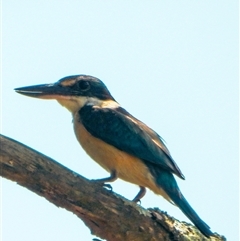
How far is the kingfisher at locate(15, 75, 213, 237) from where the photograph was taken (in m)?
8.36

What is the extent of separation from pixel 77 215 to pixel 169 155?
7.45 ft

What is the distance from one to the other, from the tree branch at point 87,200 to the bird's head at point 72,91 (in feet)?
8.01

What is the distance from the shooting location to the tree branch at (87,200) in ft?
20.6

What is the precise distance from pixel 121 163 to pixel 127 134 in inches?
19.0

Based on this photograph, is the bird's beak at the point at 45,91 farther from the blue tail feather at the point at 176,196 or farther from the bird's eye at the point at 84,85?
the blue tail feather at the point at 176,196

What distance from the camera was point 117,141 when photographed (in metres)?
8.67

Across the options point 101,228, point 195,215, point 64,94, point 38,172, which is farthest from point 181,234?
point 64,94

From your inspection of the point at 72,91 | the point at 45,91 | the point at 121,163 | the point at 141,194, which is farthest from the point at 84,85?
the point at 141,194

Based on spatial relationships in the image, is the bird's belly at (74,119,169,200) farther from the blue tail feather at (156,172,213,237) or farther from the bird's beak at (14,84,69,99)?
the bird's beak at (14,84,69,99)

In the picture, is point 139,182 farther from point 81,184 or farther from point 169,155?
point 81,184

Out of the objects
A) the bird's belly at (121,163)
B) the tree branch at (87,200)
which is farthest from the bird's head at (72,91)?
the tree branch at (87,200)

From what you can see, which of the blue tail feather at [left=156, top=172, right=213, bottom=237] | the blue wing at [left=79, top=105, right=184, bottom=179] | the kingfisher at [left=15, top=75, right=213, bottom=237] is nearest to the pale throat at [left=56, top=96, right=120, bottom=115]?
the kingfisher at [left=15, top=75, right=213, bottom=237]

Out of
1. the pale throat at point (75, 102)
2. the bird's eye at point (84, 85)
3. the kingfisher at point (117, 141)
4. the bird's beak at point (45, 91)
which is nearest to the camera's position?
the kingfisher at point (117, 141)

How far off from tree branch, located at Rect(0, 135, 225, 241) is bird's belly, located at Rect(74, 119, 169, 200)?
89 cm
